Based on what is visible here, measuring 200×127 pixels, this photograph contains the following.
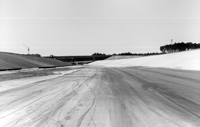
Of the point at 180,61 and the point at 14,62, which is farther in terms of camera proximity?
the point at 14,62

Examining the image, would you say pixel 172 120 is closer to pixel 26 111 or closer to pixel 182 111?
pixel 182 111

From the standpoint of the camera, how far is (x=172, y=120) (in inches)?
151

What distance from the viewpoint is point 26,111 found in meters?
4.59

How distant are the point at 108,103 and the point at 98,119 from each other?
1518mm

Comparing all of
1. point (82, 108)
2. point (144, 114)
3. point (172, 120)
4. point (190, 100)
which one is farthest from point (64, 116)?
point (190, 100)

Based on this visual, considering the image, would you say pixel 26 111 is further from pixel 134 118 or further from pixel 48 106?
pixel 134 118

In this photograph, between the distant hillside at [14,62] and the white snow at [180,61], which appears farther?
the distant hillside at [14,62]

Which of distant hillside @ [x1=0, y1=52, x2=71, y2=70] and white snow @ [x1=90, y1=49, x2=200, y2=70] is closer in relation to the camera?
white snow @ [x1=90, y1=49, x2=200, y2=70]

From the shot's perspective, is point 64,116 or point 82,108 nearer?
point 64,116

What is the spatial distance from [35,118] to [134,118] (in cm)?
230

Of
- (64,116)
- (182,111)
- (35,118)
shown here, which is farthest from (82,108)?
(182,111)

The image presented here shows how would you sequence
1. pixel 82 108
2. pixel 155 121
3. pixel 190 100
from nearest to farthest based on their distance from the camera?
1. pixel 155 121
2. pixel 82 108
3. pixel 190 100

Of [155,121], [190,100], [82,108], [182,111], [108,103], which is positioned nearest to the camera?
[155,121]

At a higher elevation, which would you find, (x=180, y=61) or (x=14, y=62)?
(x=14, y=62)
